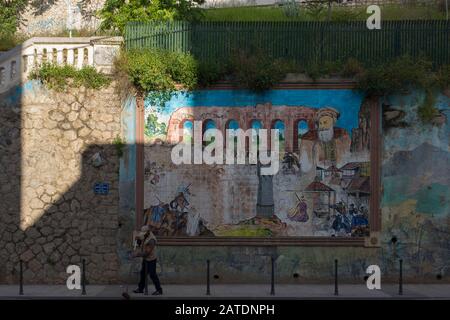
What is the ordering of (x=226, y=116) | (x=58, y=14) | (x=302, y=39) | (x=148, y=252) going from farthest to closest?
(x=58, y=14) → (x=302, y=39) → (x=226, y=116) → (x=148, y=252)

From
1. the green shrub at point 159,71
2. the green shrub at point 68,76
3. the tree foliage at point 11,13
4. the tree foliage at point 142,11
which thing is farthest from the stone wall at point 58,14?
the green shrub at point 159,71

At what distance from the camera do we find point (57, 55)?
22.6 meters

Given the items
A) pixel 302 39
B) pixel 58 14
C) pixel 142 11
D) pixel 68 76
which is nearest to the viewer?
pixel 68 76

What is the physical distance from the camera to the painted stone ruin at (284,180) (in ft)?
72.3

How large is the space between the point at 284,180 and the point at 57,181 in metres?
6.42

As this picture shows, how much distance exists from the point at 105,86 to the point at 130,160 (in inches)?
88.8

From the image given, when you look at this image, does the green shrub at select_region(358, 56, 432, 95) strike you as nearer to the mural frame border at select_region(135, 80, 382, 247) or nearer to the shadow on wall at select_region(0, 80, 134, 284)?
the mural frame border at select_region(135, 80, 382, 247)

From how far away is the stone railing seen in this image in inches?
885

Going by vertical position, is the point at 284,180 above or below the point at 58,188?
above

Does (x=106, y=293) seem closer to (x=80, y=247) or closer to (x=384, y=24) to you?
(x=80, y=247)

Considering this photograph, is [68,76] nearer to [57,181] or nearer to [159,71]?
[159,71]
